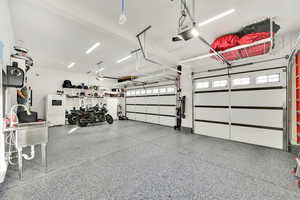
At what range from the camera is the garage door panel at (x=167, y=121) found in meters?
6.20

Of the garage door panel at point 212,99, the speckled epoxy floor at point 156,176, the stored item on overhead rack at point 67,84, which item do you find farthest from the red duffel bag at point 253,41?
the stored item on overhead rack at point 67,84

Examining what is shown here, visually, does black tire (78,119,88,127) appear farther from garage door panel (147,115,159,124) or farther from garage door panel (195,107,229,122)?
garage door panel (195,107,229,122)

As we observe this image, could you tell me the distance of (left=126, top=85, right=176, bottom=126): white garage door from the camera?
6366 mm

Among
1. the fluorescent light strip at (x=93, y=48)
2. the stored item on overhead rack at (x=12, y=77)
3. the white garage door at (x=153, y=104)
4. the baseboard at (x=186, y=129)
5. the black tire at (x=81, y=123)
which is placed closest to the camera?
the stored item on overhead rack at (x=12, y=77)

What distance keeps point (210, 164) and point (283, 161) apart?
64.1 inches

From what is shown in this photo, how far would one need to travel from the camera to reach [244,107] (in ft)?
12.5

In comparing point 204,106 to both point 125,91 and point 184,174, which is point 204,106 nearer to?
point 184,174

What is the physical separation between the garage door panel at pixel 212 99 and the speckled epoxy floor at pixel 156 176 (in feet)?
5.66

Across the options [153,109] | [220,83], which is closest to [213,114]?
[220,83]

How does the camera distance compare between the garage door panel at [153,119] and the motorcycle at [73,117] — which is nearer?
the motorcycle at [73,117]

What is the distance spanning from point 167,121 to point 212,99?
2692 mm

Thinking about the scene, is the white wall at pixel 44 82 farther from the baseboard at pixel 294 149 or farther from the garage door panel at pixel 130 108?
the baseboard at pixel 294 149

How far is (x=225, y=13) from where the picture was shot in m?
2.44

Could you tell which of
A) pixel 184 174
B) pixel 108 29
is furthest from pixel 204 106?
pixel 108 29
